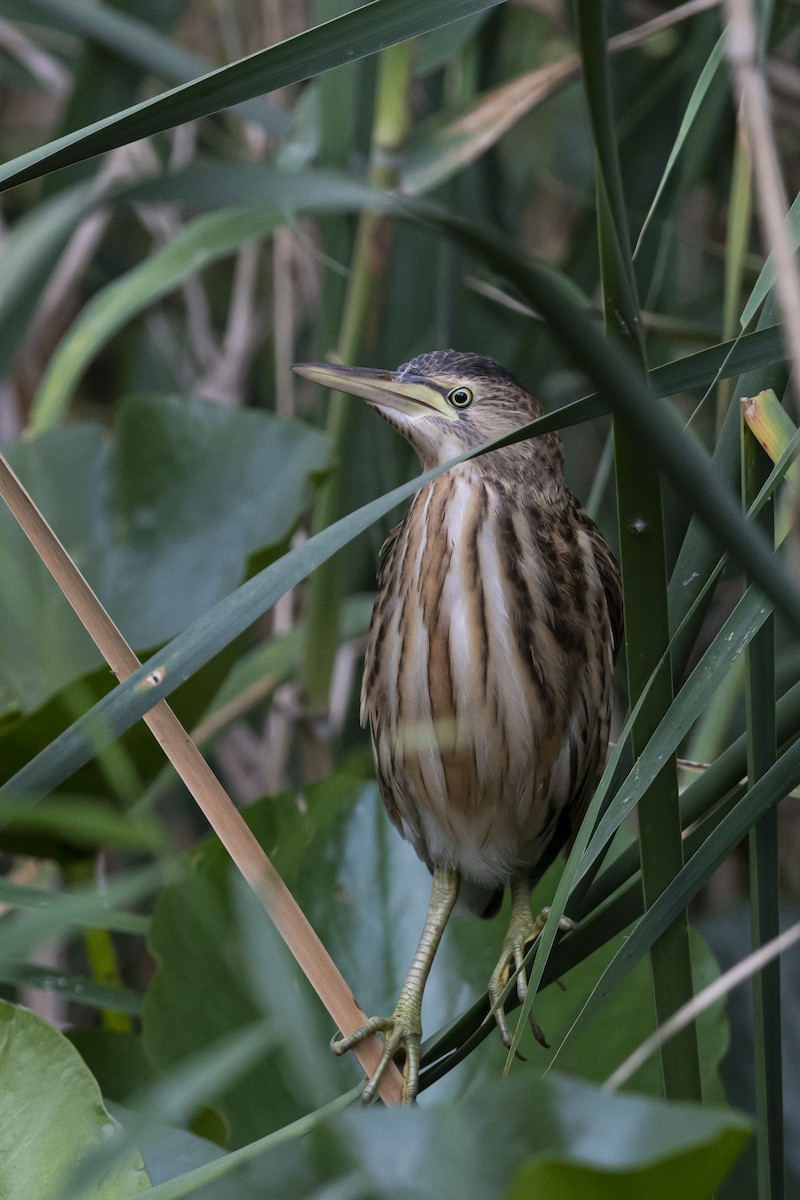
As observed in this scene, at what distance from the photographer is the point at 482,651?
3.59 ft

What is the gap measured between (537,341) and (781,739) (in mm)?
1064

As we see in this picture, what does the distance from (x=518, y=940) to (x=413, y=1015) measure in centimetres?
13

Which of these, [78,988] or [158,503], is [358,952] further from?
[158,503]

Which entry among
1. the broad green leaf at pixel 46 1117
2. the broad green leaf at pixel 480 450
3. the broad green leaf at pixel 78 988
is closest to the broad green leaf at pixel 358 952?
the broad green leaf at pixel 78 988

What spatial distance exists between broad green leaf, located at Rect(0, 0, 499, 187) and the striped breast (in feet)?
1.68

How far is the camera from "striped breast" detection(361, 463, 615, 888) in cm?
110

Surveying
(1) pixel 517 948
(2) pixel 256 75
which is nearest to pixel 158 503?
(1) pixel 517 948

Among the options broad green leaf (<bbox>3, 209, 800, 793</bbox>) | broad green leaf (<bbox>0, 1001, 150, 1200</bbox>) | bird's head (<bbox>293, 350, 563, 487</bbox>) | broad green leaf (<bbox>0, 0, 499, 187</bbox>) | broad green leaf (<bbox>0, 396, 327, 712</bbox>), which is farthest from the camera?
broad green leaf (<bbox>0, 396, 327, 712</bbox>)

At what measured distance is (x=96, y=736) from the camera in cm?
60

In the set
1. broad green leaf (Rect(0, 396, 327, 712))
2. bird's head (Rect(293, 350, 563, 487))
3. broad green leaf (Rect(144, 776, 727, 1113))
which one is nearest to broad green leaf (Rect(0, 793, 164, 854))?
broad green leaf (Rect(144, 776, 727, 1113))

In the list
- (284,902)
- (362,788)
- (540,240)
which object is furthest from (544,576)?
(540,240)

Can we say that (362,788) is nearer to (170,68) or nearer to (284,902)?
(284,902)

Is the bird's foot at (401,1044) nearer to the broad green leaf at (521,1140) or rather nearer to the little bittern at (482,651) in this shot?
the little bittern at (482,651)

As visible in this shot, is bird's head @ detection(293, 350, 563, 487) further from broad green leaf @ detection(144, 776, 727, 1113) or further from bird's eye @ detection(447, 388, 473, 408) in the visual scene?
broad green leaf @ detection(144, 776, 727, 1113)
